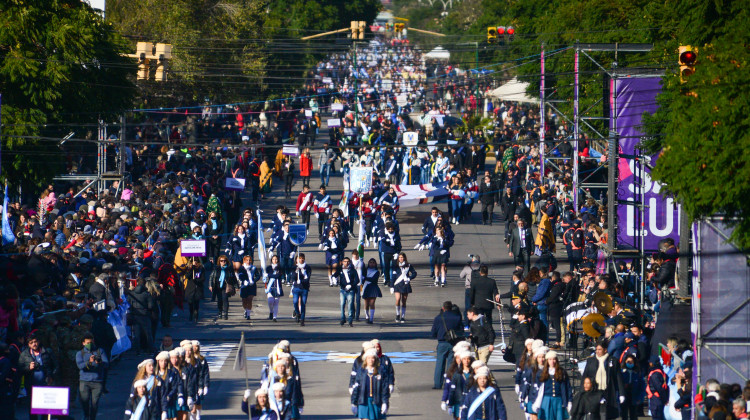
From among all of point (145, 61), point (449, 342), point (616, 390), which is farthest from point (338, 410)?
point (145, 61)

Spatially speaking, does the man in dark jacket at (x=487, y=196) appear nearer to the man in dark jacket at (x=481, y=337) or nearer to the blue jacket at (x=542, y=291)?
the blue jacket at (x=542, y=291)

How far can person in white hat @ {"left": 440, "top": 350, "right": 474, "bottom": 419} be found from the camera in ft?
55.3

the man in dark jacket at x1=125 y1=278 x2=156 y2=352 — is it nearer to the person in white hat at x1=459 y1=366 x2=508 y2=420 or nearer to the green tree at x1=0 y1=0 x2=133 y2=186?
the person in white hat at x1=459 y1=366 x2=508 y2=420

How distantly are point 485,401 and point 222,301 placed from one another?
10.7 metres

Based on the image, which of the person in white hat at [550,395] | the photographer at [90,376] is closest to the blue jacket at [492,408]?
the person in white hat at [550,395]

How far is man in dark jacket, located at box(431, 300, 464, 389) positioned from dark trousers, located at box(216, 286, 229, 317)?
667 cm

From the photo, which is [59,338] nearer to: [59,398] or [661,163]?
[59,398]

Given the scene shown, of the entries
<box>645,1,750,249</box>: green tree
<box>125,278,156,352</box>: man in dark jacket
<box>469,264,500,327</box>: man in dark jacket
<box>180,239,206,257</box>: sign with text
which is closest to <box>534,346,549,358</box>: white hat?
<box>645,1,750,249</box>: green tree

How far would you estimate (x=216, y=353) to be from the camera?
2273 centimetres

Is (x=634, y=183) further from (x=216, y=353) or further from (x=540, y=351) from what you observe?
(x=216, y=353)

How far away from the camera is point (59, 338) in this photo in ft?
57.3

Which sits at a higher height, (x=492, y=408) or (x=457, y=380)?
(x=457, y=380)

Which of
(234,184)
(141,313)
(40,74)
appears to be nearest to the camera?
(141,313)

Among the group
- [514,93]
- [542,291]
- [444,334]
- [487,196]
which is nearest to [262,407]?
[444,334]
